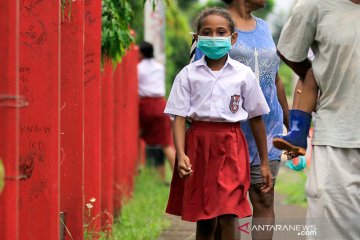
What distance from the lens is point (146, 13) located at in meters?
21.1

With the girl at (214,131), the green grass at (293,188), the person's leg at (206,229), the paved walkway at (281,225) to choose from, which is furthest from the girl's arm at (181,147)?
the green grass at (293,188)

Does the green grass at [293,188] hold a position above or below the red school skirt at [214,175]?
below

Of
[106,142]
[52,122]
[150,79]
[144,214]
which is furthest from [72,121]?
[150,79]

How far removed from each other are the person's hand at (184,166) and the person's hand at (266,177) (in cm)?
55

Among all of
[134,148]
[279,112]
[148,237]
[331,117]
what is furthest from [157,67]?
[331,117]

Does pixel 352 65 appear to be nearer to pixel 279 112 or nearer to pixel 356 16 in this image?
pixel 356 16

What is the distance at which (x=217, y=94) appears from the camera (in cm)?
734

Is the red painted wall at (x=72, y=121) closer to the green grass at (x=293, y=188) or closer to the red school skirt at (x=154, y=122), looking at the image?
the green grass at (x=293, y=188)

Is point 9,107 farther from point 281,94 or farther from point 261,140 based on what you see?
point 281,94

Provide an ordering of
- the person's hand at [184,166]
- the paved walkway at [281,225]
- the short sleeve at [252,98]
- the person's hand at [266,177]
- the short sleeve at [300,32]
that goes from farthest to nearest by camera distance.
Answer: the person's hand at [266,177] < the short sleeve at [252,98] < the person's hand at [184,166] < the paved walkway at [281,225] < the short sleeve at [300,32]

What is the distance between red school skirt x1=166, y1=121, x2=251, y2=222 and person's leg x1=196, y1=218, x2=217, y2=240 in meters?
0.19

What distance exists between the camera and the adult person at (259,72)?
7805 mm

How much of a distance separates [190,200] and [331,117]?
4.91 ft

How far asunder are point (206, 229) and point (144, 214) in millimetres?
4249
